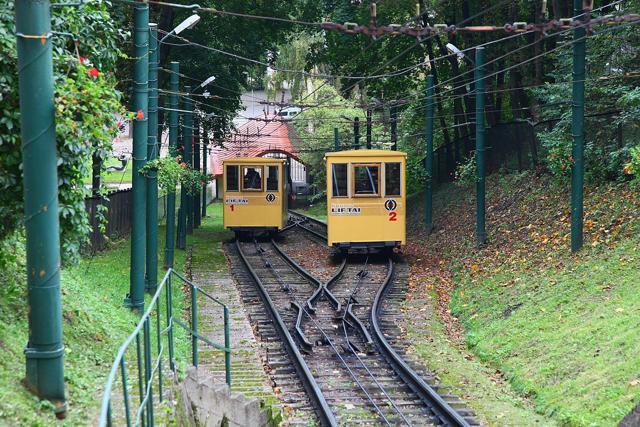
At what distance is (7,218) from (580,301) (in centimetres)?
912

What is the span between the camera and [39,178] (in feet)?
22.9

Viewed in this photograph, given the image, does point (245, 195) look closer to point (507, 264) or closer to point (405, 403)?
point (507, 264)

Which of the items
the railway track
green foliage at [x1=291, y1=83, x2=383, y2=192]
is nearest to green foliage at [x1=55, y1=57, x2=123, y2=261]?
the railway track

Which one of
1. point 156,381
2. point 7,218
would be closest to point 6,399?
point 156,381

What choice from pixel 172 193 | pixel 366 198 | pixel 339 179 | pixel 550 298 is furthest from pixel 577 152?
pixel 172 193

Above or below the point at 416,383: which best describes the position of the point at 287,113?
above

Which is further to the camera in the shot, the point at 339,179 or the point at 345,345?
the point at 339,179

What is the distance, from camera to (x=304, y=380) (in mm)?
12484

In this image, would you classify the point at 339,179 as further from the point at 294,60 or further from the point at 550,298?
the point at 294,60

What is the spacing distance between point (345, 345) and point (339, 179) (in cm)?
976

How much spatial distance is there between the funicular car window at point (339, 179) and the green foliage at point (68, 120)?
1447 centimetres

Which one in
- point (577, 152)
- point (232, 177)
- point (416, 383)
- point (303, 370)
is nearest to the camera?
point (416, 383)

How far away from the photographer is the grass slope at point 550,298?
428 inches

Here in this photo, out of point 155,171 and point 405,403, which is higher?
Answer: point 155,171
